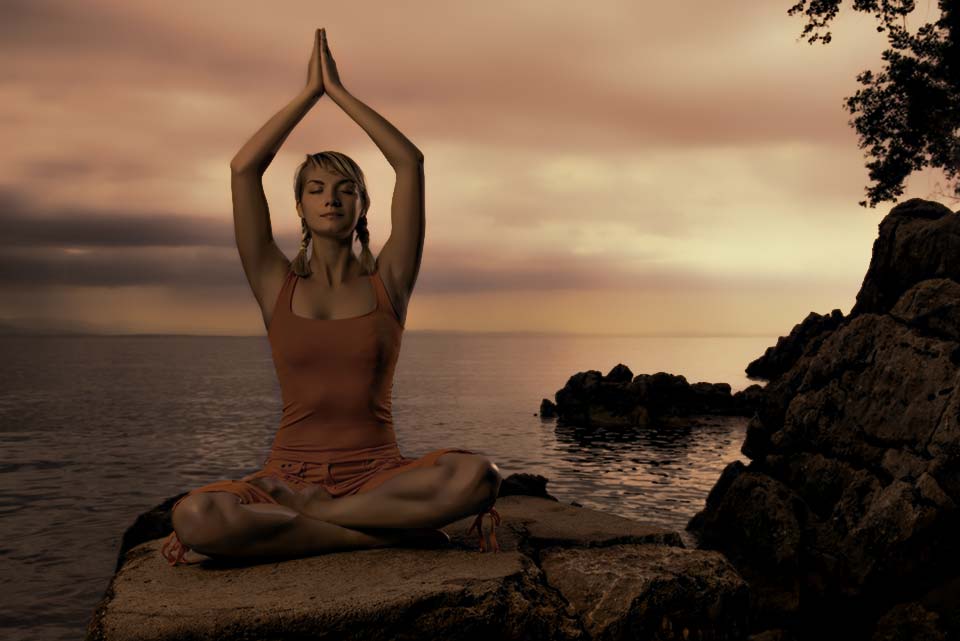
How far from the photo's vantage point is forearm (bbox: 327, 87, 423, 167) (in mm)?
5195

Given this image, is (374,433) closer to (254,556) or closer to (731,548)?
(254,556)

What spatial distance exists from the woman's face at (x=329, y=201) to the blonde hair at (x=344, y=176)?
0.12ft

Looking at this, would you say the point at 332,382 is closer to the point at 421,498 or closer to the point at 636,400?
the point at 421,498

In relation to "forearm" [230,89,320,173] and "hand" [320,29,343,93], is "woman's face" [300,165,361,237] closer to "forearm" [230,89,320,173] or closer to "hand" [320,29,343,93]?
"forearm" [230,89,320,173]

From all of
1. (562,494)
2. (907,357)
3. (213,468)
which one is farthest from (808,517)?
(213,468)

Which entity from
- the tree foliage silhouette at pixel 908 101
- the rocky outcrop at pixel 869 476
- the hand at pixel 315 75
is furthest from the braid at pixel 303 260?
the tree foliage silhouette at pixel 908 101

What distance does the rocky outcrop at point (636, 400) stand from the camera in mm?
41500

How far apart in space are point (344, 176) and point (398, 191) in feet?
1.15

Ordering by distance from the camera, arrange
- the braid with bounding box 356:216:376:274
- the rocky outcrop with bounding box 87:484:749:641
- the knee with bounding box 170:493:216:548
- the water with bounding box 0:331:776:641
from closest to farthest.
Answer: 1. the rocky outcrop with bounding box 87:484:749:641
2. the knee with bounding box 170:493:216:548
3. the braid with bounding box 356:216:376:274
4. the water with bounding box 0:331:776:641

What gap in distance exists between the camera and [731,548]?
13.5m

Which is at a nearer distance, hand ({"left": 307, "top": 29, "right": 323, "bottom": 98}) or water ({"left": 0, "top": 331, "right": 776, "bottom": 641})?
hand ({"left": 307, "top": 29, "right": 323, "bottom": 98})

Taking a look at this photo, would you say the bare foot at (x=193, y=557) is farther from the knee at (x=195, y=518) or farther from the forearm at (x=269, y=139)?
the forearm at (x=269, y=139)

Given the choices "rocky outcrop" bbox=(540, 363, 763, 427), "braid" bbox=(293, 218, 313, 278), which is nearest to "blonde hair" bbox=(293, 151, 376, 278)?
"braid" bbox=(293, 218, 313, 278)

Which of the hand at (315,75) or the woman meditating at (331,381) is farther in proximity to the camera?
the hand at (315,75)
